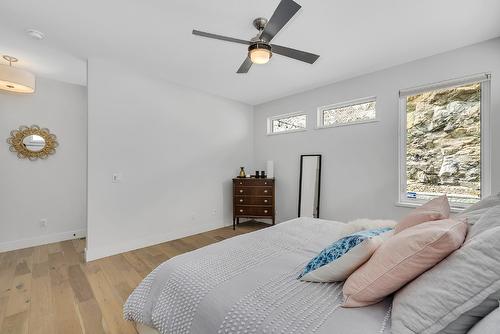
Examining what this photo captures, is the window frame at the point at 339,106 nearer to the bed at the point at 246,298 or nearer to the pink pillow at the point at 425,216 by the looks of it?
the pink pillow at the point at 425,216

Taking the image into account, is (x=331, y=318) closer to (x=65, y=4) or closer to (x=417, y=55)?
(x=65, y=4)

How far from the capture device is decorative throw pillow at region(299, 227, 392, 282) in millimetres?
995

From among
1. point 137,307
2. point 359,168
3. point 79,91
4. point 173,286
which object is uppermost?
point 79,91

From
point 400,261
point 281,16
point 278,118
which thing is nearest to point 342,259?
point 400,261

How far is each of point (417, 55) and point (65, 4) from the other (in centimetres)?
378

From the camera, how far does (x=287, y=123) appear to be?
4.50 meters

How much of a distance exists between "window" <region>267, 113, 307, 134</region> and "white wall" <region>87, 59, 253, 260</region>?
0.70 meters

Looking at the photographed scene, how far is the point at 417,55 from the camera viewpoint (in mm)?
2789

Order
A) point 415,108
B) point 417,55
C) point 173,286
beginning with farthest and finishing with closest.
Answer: point 415,108 → point 417,55 → point 173,286

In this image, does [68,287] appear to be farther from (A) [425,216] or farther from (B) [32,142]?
(A) [425,216]

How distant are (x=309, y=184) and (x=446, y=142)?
193 centimetres

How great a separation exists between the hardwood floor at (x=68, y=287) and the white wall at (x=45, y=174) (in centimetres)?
28

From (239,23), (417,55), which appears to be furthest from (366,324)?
(417,55)

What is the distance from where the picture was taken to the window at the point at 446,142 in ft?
8.48
